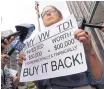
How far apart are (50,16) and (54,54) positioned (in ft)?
1.14

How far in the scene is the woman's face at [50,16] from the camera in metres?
2.23

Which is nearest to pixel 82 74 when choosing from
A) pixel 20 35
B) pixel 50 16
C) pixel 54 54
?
pixel 54 54

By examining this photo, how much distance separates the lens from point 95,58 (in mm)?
2039

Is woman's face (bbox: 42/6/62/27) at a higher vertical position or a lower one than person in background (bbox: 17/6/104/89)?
higher

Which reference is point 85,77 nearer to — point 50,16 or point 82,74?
point 82,74

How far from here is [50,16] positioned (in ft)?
7.30

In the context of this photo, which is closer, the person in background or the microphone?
the person in background

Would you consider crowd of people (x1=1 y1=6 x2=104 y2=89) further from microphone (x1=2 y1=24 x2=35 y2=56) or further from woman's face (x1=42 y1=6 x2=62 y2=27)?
microphone (x1=2 y1=24 x2=35 y2=56)

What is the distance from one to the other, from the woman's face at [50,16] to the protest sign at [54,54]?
0.14 feet

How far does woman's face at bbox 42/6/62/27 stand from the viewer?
7.32 feet

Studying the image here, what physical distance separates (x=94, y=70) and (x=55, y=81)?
0.36 meters

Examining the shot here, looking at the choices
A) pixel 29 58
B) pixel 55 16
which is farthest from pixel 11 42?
pixel 55 16

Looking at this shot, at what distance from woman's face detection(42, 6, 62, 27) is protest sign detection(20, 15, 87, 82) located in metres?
0.04

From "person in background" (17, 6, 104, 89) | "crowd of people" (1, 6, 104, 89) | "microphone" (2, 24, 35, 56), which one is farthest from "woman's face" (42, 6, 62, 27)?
"person in background" (17, 6, 104, 89)
